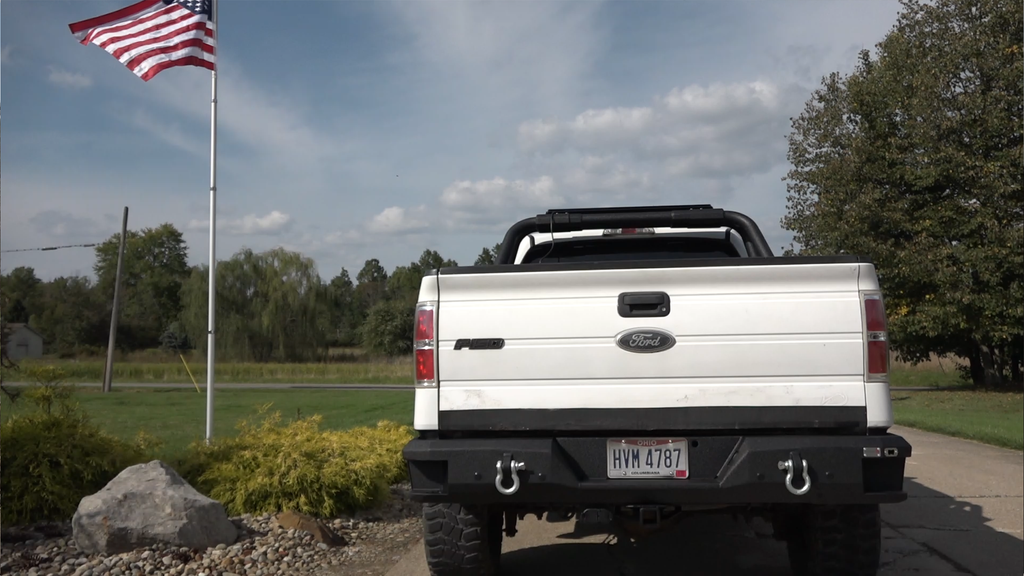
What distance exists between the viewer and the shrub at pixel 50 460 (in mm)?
5680

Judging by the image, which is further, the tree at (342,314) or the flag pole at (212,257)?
the tree at (342,314)

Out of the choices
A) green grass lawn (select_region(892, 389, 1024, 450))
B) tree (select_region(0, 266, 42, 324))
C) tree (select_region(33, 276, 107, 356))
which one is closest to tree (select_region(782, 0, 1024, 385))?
green grass lawn (select_region(892, 389, 1024, 450))

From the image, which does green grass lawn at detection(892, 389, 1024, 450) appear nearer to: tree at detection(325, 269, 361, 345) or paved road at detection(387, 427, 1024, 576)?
paved road at detection(387, 427, 1024, 576)

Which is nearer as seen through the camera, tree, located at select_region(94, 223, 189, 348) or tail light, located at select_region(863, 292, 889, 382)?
tail light, located at select_region(863, 292, 889, 382)

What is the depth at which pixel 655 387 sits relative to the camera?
380 cm

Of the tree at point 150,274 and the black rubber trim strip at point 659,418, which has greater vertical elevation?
the tree at point 150,274

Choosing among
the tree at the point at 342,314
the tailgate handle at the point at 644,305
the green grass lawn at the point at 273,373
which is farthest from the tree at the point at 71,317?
the tailgate handle at the point at 644,305

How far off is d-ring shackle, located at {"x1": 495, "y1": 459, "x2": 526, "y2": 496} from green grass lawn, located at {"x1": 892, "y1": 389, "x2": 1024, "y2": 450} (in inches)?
373

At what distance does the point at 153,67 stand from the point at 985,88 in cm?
1961

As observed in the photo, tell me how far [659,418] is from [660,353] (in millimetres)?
296

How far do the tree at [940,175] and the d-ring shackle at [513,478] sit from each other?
62.2 ft

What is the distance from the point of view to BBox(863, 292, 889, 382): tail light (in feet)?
12.1

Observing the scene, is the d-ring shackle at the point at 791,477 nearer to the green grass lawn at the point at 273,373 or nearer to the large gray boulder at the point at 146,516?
the large gray boulder at the point at 146,516

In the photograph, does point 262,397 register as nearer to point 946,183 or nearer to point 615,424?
point 946,183
